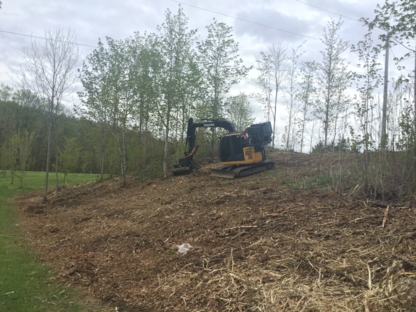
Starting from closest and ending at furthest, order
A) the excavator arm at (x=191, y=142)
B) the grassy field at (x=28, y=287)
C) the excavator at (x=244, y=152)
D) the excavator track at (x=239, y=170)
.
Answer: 1. the grassy field at (x=28, y=287)
2. the excavator track at (x=239, y=170)
3. the excavator at (x=244, y=152)
4. the excavator arm at (x=191, y=142)

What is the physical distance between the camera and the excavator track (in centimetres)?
1508

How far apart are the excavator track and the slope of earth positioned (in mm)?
2600

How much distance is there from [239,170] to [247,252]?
8435mm

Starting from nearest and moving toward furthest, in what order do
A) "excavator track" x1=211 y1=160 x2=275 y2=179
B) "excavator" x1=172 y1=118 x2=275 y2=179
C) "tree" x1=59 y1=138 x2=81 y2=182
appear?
"excavator track" x1=211 y1=160 x2=275 y2=179
"excavator" x1=172 y1=118 x2=275 y2=179
"tree" x1=59 y1=138 x2=81 y2=182

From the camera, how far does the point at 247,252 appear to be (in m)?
6.62

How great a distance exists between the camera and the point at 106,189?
19.5 meters

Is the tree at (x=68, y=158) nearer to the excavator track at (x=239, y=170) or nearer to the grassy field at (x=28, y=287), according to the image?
the excavator track at (x=239, y=170)

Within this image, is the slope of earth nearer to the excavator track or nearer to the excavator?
the excavator track

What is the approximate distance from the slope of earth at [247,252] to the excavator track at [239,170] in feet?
8.53

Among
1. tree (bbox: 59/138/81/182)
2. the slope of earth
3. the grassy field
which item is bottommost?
the grassy field

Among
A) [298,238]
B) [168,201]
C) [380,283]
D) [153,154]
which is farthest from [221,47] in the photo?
[380,283]

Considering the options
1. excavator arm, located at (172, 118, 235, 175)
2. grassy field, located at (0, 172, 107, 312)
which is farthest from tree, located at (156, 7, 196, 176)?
grassy field, located at (0, 172, 107, 312)

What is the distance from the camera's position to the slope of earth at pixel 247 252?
481 cm

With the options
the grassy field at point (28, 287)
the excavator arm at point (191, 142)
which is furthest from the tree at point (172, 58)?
the grassy field at point (28, 287)
